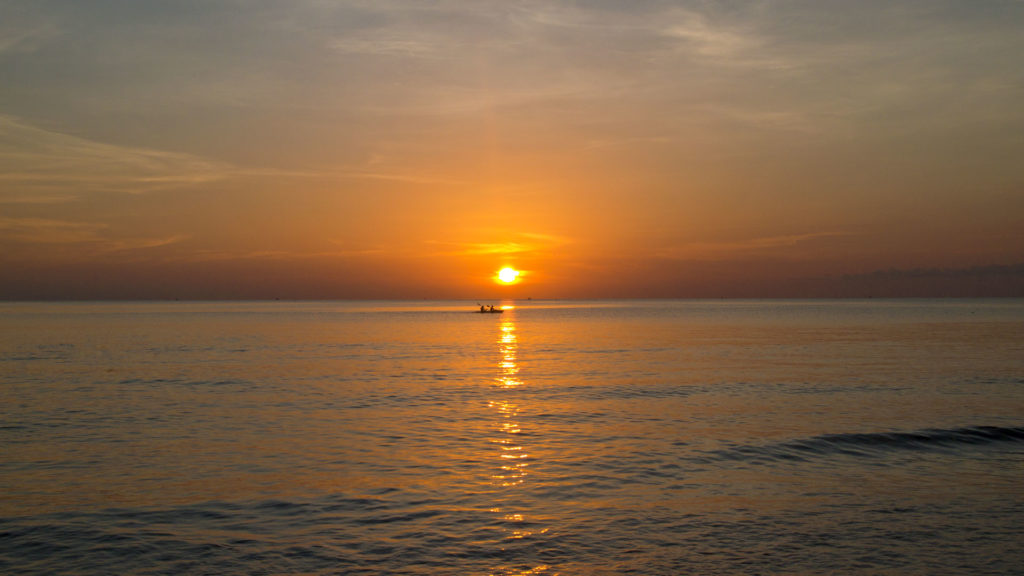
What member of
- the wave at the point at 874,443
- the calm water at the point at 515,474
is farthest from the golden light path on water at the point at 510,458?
the wave at the point at 874,443

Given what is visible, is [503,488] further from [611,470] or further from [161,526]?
[161,526]

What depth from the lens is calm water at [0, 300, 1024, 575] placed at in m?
14.4

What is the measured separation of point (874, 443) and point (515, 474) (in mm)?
13784

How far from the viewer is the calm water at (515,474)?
1441 centimetres

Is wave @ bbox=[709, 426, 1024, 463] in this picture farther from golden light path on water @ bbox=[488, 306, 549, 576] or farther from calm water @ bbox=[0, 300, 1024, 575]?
golden light path on water @ bbox=[488, 306, 549, 576]

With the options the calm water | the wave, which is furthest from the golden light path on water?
the wave

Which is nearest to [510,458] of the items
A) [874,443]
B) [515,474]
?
[515,474]

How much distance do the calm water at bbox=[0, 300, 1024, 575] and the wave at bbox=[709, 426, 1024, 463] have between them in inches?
5.8

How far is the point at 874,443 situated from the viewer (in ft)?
83.5

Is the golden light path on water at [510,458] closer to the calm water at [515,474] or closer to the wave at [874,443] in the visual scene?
the calm water at [515,474]

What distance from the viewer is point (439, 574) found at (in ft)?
43.9

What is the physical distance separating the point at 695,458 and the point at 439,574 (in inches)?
480

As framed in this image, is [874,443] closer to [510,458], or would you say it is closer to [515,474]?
[510,458]

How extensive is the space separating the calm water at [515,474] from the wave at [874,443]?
0.49 feet
